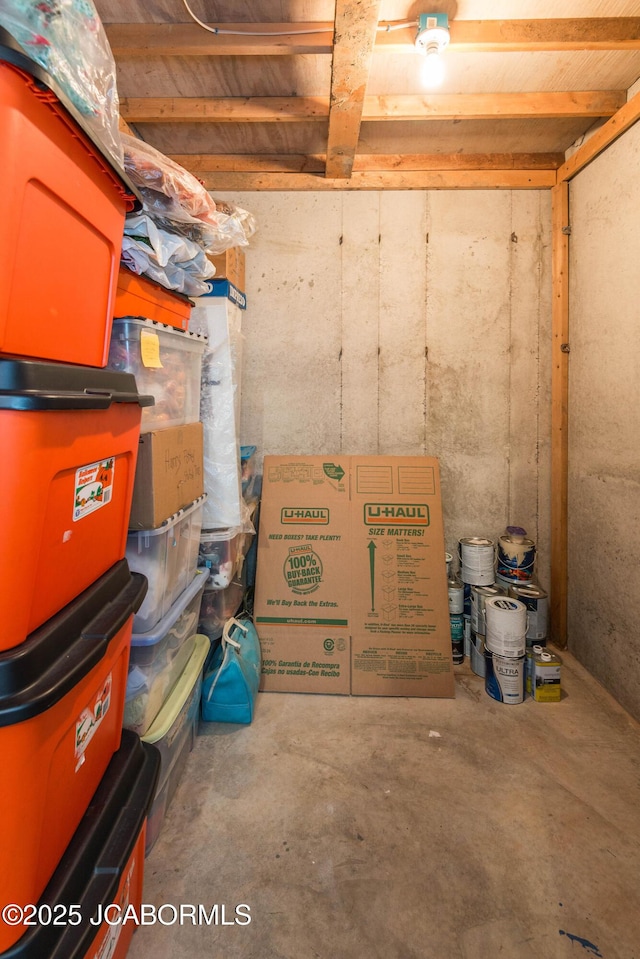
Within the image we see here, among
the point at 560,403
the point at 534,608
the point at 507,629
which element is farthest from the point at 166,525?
the point at 560,403

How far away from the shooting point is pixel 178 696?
1521 millimetres

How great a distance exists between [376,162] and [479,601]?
8.02 feet

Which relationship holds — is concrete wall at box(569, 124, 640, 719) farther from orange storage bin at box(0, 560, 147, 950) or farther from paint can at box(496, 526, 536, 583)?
orange storage bin at box(0, 560, 147, 950)

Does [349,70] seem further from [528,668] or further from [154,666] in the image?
[528,668]

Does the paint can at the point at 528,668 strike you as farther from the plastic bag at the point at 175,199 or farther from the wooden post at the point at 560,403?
the plastic bag at the point at 175,199

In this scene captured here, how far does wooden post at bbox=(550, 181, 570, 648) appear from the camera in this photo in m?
2.53

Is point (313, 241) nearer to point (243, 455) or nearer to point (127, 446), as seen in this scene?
point (243, 455)

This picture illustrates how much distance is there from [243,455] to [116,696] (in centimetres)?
146

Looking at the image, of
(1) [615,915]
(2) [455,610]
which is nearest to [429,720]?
(2) [455,610]

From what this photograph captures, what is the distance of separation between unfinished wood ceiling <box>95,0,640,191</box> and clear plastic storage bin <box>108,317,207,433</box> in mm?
1114

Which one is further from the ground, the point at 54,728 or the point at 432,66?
the point at 432,66

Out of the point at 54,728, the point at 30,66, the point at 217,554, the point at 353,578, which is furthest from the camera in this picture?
the point at 353,578

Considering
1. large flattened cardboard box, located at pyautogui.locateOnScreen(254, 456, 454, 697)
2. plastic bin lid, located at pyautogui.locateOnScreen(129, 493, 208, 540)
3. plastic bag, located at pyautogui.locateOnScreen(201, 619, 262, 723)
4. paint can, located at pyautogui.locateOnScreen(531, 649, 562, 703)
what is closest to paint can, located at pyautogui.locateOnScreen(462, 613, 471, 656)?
large flattened cardboard box, located at pyautogui.locateOnScreen(254, 456, 454, 697)

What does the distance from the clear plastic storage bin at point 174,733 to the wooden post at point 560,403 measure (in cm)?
198
